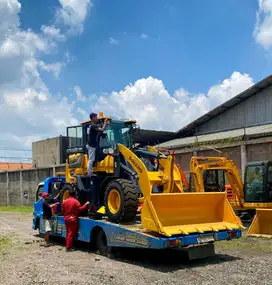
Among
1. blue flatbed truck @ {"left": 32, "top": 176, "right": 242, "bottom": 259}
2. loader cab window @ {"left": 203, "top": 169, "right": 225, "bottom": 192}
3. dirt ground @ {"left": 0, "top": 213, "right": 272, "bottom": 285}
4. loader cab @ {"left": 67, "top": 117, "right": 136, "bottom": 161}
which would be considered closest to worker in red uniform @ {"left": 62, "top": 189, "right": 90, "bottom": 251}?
blue flatbed truck @ {"left": 32, "top": 176, "right": 242, "bottom": 259}

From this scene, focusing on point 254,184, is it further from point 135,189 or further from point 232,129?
point 232,129

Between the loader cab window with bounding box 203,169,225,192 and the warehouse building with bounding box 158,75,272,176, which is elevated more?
the warehouse building with bounding box 158,75,272,176

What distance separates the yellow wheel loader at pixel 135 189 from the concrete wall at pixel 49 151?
2220 cm

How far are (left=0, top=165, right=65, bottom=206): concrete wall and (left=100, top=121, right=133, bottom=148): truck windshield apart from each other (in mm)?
17472

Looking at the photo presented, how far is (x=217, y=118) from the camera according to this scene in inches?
1252

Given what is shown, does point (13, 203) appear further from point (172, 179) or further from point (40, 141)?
point (172, 179)

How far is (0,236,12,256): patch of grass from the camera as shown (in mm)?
12067

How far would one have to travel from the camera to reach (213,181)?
18.5m

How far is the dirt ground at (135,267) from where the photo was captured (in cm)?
780

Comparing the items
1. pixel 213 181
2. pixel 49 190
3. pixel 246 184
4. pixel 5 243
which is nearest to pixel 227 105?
pixel 213 181

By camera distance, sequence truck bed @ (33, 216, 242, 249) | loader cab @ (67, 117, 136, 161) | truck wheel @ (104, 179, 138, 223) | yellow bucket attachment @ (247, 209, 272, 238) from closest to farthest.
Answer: truck bed @ (33, 216, 242, 249), truck wheel @ (104, 179, 138, 223), loader cab @ (67, 117, 136, 161), yellow bucket attachment @ (247, 209, 272, 238)

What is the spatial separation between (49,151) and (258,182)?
23.8 metres

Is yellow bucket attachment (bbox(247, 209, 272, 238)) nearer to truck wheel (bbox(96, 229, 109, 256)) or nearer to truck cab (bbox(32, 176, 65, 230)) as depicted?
truck wheel (bbox(96, 229, 109, 256))

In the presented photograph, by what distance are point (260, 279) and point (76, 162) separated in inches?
250
